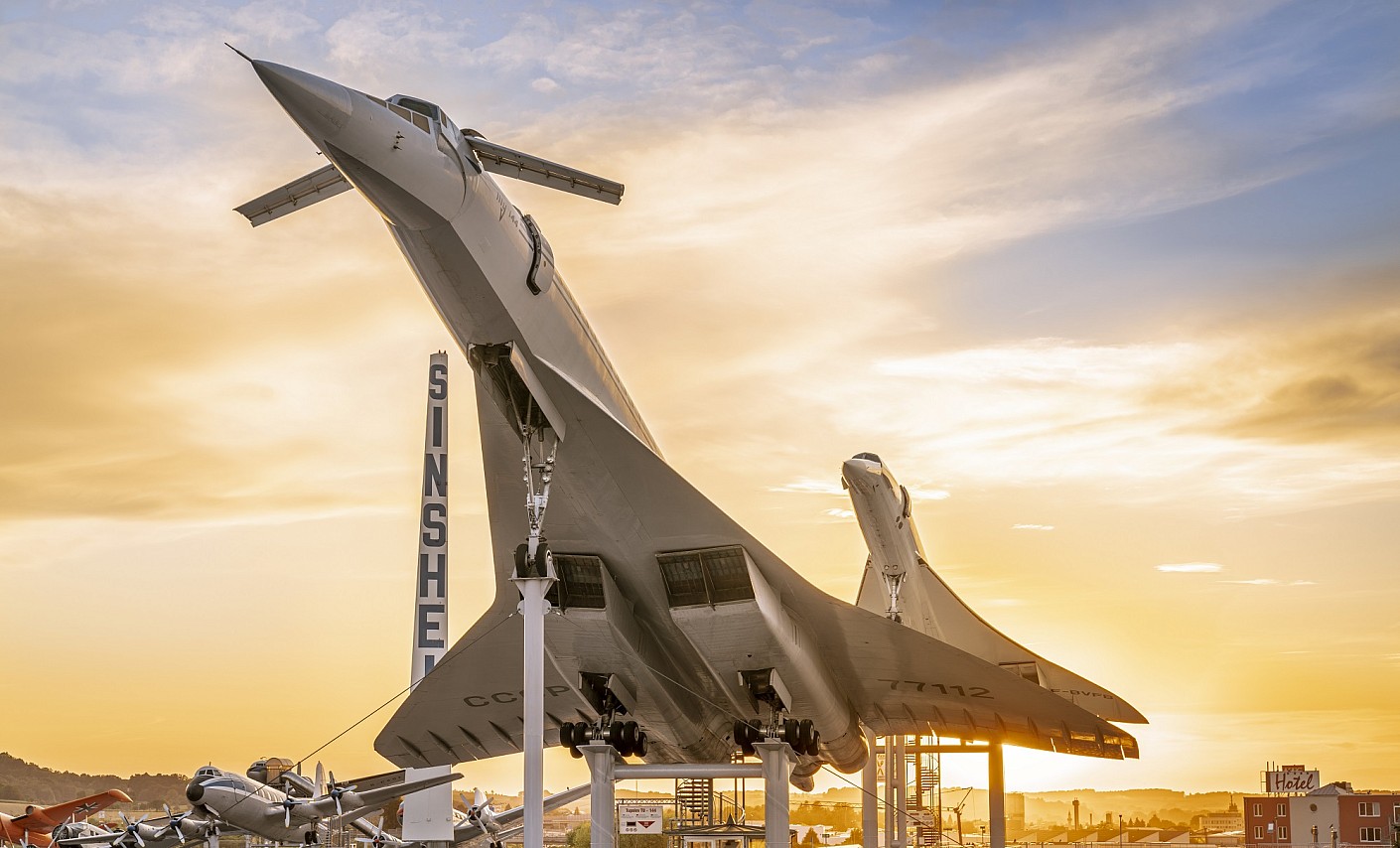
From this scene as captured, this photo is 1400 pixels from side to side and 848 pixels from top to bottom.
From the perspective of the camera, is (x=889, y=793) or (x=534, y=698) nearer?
(x=534, y=698)

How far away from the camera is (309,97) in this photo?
12531 millimetres

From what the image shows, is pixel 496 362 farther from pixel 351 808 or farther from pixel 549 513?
pixel 351 808

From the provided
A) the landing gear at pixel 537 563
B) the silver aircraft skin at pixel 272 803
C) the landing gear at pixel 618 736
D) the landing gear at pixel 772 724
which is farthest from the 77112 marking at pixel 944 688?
the silver aircraft skin at pixel 272 803

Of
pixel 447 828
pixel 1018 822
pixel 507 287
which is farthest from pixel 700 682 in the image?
pixel 1018 822

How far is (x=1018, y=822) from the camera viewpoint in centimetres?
16950

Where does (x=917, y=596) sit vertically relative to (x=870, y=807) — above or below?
above

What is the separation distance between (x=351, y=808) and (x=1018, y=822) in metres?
156

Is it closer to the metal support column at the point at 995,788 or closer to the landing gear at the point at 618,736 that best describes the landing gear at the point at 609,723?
the landing gear at the point at 618,736

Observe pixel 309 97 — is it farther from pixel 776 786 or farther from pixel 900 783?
pixel 900 783

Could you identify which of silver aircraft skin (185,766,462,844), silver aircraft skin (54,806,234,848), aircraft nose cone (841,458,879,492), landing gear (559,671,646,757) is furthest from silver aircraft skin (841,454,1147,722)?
silver aircraft skin (54,806,234,848)

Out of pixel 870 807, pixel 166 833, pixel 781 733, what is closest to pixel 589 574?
pixel 781 733

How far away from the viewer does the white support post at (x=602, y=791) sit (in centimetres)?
2116

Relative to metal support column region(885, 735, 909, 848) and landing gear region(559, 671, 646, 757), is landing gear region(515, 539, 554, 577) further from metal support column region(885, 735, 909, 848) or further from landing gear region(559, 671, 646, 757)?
metal support column region(885, 735, 909, 848)

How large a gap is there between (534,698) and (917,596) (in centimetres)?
1692
